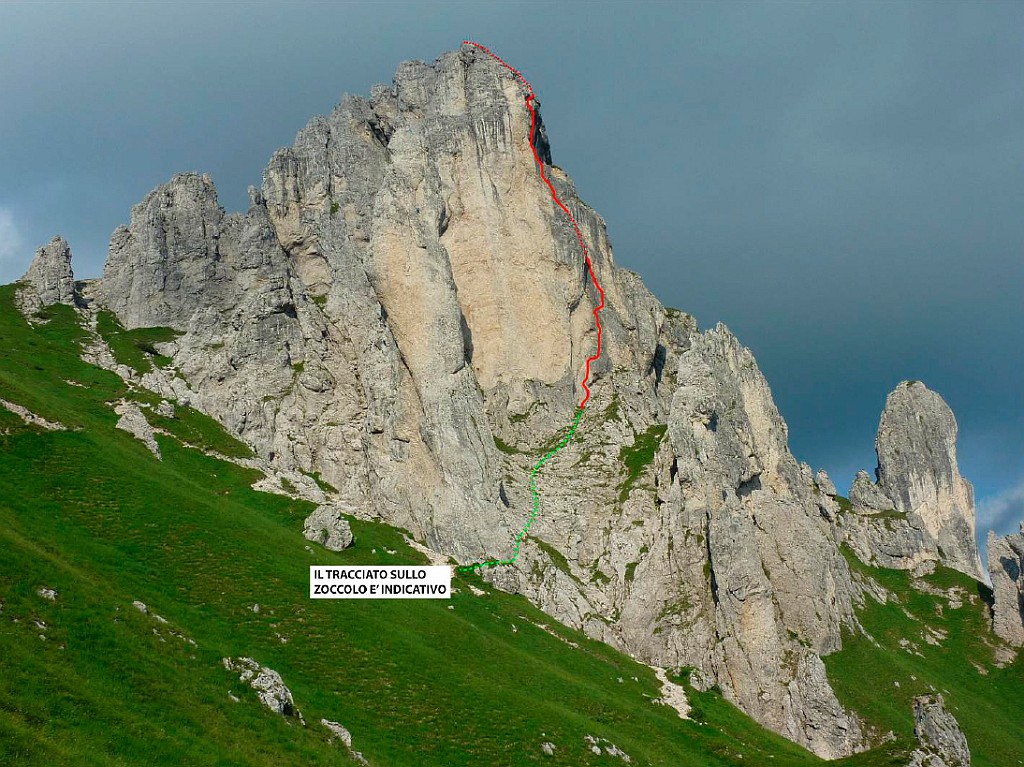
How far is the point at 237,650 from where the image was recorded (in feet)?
115

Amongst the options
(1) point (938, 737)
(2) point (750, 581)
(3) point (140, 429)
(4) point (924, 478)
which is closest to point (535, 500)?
(2) point (750, 581)

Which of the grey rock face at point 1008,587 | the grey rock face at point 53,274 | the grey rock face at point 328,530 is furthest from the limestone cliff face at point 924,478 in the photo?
the grey rock face at point 53,274

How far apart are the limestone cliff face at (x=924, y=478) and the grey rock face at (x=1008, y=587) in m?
23.3

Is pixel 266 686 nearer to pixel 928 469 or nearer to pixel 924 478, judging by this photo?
pixel 924 478

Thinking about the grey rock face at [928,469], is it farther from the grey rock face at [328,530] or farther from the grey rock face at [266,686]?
the grey rock face at [266,686]

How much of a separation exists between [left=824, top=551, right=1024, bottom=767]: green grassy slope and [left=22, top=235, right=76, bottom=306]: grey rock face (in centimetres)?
10926

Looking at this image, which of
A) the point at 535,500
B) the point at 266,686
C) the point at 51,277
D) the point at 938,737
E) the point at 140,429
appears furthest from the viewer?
the point at 51,277

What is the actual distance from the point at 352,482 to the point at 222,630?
140 ft

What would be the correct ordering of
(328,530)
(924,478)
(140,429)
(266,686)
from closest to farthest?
(266,686) < (328,530) < (140,429) < (924,478)

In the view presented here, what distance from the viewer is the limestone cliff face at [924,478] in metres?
139

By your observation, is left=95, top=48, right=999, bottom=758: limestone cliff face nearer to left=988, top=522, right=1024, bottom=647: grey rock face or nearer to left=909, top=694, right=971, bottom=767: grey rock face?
left=909, top=694, right=971, bottom=767: grey rock face

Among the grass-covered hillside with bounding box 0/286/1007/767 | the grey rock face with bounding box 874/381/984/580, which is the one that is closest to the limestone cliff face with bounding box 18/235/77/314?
the grass-covered hillside with bounding box 0/286/1007/767

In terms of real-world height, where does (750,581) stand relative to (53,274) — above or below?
below

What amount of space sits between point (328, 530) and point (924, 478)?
130069 mm
